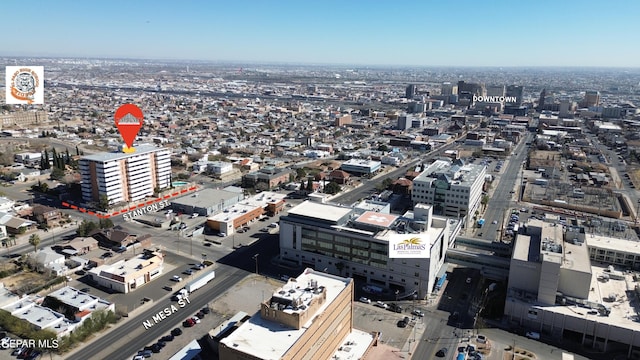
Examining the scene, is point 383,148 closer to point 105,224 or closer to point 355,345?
point 105,224

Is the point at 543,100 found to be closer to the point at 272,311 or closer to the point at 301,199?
the point at 301,199

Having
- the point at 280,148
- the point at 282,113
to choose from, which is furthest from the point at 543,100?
the point at 280,148

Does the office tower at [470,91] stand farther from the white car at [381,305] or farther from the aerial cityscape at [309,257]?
the white car at [381,305]

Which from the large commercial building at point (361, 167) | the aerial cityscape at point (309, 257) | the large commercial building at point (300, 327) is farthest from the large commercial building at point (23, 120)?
the large commercial building at point (300, 327)

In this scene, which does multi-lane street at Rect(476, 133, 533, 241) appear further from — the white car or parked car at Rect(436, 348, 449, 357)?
parked car at Rect(436, 348, 449, 357)

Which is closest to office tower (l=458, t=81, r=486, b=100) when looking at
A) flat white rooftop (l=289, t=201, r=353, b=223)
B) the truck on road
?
flat white rooftop (l=289, t=201, r=353, b=223)

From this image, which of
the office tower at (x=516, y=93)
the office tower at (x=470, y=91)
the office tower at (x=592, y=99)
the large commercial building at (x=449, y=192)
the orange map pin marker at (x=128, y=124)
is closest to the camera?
the large commercial building at (x=449, y=192)
